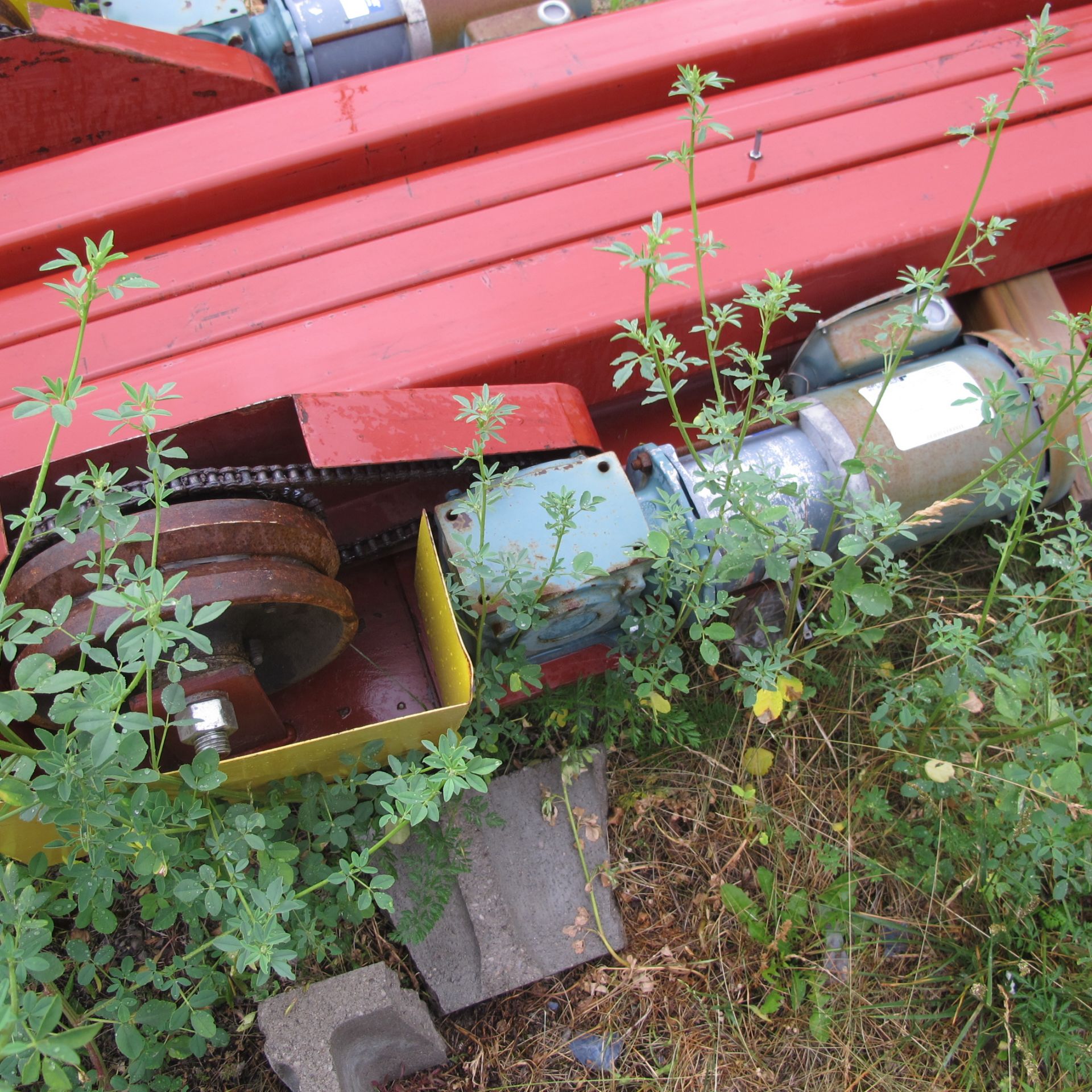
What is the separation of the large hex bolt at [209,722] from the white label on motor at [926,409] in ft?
4.80

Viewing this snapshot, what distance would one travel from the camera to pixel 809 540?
1.68 m

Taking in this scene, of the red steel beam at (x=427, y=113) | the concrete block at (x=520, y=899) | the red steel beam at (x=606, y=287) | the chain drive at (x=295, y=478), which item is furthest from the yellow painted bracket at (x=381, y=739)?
the red steel beam at (x=427, y=113)

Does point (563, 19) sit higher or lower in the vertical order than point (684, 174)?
higher

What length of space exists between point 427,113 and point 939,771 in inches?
74.6

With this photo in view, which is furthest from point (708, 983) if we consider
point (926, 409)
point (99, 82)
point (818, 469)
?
point (99, 82)

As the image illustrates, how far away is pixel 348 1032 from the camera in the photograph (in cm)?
175

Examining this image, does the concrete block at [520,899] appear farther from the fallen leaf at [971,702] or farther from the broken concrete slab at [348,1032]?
the fallen leaf at [971,702]

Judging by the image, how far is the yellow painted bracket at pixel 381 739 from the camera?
4.92ft

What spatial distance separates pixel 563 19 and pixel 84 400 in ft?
6.03

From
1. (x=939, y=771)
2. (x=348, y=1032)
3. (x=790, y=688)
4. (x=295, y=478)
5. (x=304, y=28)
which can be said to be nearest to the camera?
(x=295, y=478)

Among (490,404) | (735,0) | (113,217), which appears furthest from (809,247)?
(113,217)

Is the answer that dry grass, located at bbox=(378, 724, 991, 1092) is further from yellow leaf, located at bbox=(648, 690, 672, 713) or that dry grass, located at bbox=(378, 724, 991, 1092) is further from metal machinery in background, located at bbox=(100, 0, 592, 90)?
metal machinery in background, located at bbox=(100, 0, 592, 90)

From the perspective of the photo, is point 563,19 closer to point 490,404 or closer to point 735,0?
point 735,0

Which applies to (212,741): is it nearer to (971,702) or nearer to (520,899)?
(520,899)
